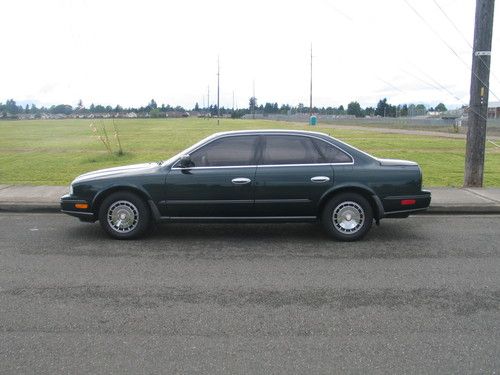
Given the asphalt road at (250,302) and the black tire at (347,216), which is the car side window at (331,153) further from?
the asphalt road at (250,302)

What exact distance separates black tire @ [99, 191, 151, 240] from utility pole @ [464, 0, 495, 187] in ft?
23.0

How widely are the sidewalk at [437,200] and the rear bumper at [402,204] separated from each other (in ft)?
6.71

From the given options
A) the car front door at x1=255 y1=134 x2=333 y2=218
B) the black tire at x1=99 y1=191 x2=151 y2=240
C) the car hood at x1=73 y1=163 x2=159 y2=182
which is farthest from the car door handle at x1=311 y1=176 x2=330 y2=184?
the black tire at x1=99 y1=191 x2=151 y2=240

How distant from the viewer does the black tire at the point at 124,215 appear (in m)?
7.05

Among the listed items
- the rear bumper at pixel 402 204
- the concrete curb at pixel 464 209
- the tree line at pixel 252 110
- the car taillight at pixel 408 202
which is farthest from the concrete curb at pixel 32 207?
the tree line at pixel 252 110

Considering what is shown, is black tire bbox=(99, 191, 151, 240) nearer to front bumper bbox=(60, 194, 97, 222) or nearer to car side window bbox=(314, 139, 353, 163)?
front bumper bbox=(60, 194, 97, 222)

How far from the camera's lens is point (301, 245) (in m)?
6.89

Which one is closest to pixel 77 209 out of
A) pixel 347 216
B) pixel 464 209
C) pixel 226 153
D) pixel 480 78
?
pixel 226 153

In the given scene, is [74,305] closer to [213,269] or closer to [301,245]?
[213,269]

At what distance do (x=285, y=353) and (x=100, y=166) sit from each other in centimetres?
1240

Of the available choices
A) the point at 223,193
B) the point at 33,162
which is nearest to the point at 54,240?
the point at 223,193

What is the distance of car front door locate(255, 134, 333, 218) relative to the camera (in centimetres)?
693

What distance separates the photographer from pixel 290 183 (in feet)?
22.7

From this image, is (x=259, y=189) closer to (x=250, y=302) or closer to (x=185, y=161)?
(x=185, y=161)
